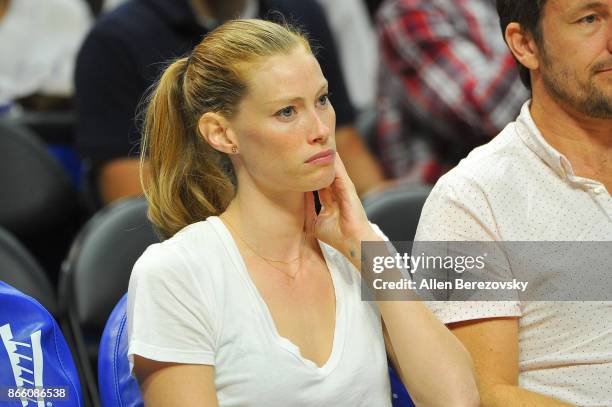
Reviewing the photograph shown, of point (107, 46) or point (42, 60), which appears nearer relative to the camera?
point (107, 46)

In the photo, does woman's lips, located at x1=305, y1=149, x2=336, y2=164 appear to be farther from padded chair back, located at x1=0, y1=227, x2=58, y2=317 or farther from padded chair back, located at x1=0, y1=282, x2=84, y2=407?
padded chair back, located at x1=0, y1=227, x2=58, y2=317

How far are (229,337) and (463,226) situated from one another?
0.48 metres

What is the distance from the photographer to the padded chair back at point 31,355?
178 cm

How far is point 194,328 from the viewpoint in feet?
5.87

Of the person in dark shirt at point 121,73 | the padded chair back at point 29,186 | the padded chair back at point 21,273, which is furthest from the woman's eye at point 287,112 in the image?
the padded chair back at point 29,186

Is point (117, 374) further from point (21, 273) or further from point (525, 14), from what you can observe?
point (525, 14)

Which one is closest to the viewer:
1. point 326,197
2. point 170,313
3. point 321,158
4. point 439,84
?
point 170,313

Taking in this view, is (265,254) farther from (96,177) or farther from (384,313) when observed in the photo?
(96,177)

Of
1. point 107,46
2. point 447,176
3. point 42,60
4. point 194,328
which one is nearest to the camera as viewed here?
point 194,328

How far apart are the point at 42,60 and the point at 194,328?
2.19 m

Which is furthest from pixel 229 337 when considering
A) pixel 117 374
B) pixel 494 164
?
pixel 494 164

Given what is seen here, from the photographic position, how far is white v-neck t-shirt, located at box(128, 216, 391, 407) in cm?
178

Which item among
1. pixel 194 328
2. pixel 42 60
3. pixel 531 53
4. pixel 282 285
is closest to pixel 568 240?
pixel 531 53

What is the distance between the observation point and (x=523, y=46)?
2189mm
